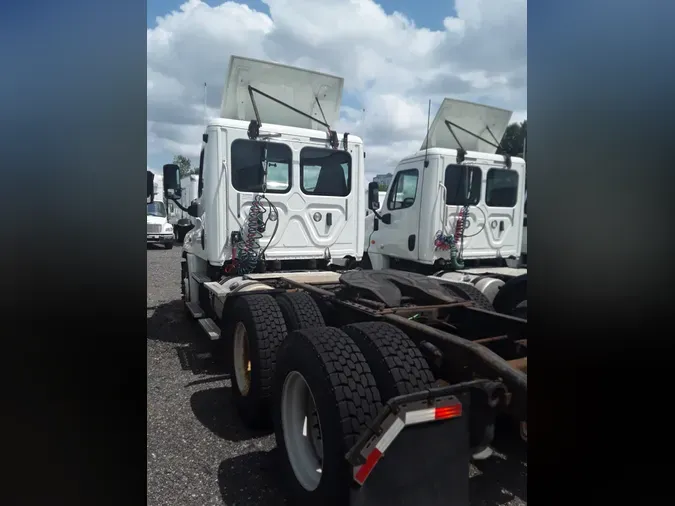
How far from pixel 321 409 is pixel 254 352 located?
131cm

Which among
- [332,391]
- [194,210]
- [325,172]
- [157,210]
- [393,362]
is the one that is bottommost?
[332,391]

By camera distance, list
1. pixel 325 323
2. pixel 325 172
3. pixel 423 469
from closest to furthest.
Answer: pixel 423 469, pixel 325 323, pixel 325 172

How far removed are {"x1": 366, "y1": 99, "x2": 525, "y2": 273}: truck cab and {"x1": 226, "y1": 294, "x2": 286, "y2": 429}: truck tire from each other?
10.7 ft

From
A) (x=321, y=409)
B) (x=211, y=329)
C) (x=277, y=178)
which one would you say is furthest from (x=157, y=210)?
(x=321, y=409)

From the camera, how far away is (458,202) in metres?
6.39

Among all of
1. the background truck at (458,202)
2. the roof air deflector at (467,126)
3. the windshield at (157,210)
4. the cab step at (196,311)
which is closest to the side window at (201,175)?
the cab step at (196,311)

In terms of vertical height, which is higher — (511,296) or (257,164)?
(257,164)

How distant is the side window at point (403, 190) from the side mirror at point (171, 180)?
3.26 metres

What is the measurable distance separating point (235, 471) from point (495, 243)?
509cm

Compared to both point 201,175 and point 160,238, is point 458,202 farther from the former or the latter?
point 160,238

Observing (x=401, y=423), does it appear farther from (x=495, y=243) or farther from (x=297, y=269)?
(x=495, y=243)
